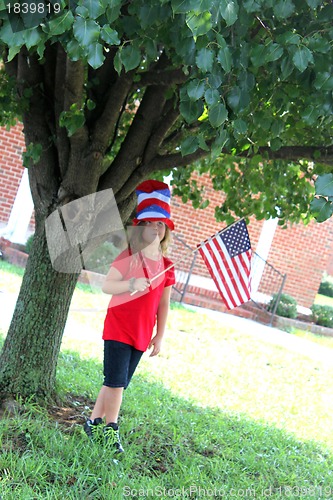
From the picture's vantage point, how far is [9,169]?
13.2 m

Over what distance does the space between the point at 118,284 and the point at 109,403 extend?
0.73 meters

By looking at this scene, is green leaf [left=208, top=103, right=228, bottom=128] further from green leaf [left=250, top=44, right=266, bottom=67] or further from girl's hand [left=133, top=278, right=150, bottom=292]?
girl's hand [left=133, top=278, right=150, bottom=292]

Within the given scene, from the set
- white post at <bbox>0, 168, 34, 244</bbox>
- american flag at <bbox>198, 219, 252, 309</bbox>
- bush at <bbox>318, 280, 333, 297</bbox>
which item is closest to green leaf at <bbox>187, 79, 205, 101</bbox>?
american flag at <bbox>198, 219, 252, 309</bbox>

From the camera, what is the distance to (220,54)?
2553 millimetres

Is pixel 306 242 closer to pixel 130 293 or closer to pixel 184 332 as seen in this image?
pixel 184 332

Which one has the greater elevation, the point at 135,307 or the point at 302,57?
the point at 302,57

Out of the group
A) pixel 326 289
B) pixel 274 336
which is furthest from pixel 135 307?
pixel 326 289

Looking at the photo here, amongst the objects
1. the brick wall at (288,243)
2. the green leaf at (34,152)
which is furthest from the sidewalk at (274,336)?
the green leaf at (34,152)

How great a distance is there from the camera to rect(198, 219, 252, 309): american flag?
5121 mm

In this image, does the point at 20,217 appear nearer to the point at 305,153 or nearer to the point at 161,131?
the point at 161,131

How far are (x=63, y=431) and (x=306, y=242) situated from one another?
1173 centimetres

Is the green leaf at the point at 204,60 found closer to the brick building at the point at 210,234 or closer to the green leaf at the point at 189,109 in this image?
the green leaf at the point at 189,109

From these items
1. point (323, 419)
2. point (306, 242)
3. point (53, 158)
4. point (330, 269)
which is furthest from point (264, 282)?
point (330, 269)

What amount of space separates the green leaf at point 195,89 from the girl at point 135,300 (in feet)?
5.39
